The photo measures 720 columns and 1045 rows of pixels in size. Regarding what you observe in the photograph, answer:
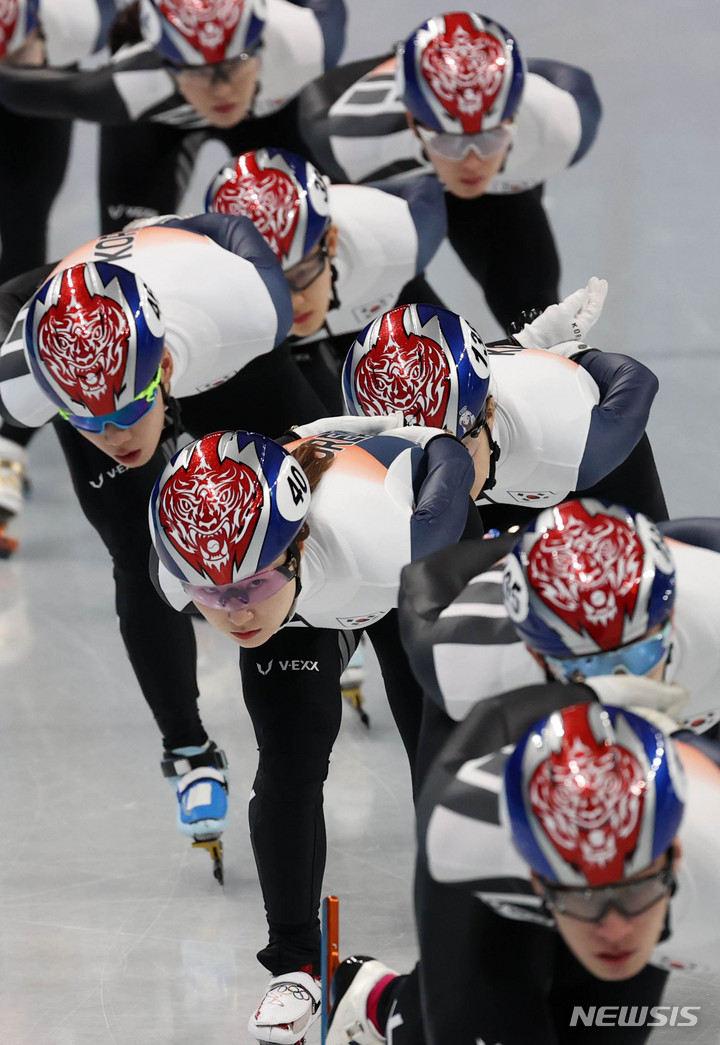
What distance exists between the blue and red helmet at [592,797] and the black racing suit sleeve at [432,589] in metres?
0.58

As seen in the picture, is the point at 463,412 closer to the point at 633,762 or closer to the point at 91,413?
the point at 91,413

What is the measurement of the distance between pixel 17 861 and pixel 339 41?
3.75 meters

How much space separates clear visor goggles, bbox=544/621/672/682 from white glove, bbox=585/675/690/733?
7 centimetres

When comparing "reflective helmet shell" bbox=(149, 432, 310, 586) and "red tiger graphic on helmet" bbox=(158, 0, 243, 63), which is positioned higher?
"red tiger graphic on helmet" bbox=(158, 0, 243, 63)

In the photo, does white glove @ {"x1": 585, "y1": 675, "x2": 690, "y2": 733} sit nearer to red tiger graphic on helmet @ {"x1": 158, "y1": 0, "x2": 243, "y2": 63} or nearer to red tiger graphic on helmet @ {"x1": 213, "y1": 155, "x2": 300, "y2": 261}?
red tiger graphic on helmet @ {"x1": 213, "y1": 155, "x2": 300, "y2": 261}

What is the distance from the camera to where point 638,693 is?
2926 millimetres

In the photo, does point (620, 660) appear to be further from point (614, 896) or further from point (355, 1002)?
point (355, 1002)

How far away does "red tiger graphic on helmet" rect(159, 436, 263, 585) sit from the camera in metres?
3.68

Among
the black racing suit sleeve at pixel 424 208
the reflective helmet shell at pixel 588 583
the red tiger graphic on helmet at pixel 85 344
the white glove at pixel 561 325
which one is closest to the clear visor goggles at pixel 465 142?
the black racing suit sleeve at pixel 424 208

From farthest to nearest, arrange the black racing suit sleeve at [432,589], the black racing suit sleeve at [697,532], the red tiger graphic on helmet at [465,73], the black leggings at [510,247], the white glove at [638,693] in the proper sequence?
1. the black leggings at [510,247]
2. the red tiger graphic on helmet at [465,73]
3. the black racing suit sleeve at [697,532]
4. the black racing suit sleeve at [432,589]
5. the white glove at [638,693]

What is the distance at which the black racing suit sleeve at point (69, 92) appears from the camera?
22.2ft

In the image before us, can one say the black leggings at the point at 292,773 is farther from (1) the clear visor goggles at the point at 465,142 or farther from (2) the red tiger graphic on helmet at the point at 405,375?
(1) the clear visor goggles at the point at 465,142

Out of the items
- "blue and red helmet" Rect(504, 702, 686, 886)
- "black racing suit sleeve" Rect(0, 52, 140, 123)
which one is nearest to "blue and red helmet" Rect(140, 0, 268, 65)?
"black racing suit sleeve" Rect(0, 52, 140, 123)

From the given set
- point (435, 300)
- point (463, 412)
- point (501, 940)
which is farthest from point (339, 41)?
point (501, 940)
